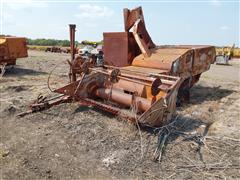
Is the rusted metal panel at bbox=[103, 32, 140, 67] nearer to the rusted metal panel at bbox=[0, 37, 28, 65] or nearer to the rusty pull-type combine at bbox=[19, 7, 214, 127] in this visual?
the rusty pull-type combine at bbox=[19, 7, 214, 127]

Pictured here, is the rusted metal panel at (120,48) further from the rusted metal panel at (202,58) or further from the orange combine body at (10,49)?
the orange combine body at (10,49)

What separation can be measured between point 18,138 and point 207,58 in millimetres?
4869

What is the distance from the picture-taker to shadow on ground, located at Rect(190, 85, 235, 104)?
23.2 ft

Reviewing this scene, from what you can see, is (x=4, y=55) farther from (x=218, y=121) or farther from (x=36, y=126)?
(x=218, y=121)

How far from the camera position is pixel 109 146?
4074mm

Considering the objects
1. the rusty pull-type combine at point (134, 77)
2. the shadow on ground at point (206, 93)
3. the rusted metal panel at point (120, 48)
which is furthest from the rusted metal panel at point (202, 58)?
the rusted metal panel at point (120, 48)

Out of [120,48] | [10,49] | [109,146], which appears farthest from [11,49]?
[109,146]

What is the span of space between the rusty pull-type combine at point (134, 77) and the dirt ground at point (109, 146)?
260 mm

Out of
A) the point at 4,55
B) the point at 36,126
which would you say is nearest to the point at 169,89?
the point at 36,126

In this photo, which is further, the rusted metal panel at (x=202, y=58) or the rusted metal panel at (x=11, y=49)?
the rusted metal panel at (x=11, y=49)

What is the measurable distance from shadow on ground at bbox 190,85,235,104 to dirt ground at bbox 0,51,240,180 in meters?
0.91

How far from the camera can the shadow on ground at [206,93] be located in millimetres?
7074

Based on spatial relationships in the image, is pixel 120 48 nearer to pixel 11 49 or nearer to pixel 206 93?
pixel 206 93

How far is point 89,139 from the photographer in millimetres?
4312
